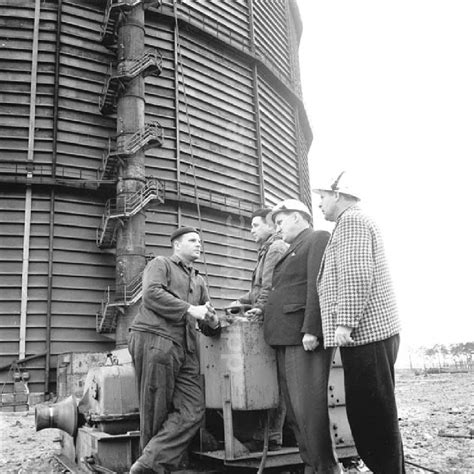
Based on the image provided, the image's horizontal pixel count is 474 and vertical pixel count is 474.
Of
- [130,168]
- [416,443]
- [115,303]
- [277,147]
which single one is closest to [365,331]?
[416,443]

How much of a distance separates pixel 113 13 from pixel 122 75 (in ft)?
5.89

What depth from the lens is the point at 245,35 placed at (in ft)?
54.0

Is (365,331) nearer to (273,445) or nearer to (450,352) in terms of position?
(273,445)

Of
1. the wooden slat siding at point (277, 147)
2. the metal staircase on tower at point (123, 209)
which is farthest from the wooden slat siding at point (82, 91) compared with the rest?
the wooden slat siding at point (277, 147)

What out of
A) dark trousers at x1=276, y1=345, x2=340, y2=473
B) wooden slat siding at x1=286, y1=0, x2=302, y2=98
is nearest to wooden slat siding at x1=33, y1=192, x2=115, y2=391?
dark trousers at x1=276, y1=345, x2=340, y2=473

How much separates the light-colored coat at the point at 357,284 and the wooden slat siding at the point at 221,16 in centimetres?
1292

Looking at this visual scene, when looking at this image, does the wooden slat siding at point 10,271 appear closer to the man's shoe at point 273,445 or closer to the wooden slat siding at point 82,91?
the wooden slat siding at point 82,91

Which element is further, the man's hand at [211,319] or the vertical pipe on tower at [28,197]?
the vertical pipe on tower at [28,197]

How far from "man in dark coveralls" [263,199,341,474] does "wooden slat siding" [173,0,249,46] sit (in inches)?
498

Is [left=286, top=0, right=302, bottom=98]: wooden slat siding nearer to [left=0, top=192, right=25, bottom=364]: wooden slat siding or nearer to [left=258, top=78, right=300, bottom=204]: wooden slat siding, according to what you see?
[left=258, top=78, right=300, bottom=204]: wooden slat siding

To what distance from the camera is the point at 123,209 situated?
1162cm

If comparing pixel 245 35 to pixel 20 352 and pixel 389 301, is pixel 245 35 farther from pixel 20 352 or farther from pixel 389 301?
pixel 389 301

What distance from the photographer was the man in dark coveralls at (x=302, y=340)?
3119mm

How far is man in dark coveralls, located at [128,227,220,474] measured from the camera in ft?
→ 11.6
